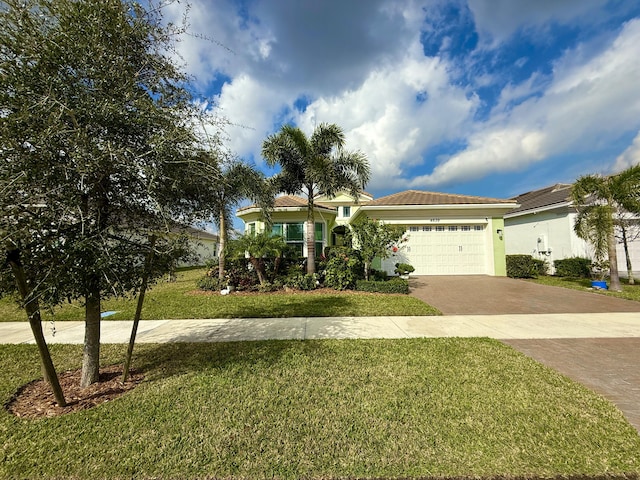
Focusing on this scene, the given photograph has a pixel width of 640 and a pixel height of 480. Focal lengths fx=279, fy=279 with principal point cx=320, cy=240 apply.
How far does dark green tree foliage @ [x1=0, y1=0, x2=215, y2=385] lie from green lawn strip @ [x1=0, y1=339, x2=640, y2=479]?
138 cm

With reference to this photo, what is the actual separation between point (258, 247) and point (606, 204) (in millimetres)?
13643

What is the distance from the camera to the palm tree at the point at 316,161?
1070 centimetres

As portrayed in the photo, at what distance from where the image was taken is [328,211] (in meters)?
17.0

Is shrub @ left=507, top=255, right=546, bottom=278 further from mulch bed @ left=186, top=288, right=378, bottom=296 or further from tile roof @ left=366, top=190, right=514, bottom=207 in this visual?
mulch bed @ left=186, top=288, right=378, bottom=296

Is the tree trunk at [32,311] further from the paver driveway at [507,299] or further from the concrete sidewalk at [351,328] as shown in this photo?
the paver driveway at [507,299]

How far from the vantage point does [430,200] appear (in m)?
15.9

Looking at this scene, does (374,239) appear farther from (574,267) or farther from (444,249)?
(574,267)

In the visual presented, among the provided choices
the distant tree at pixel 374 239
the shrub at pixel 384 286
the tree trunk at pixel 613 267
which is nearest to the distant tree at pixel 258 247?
the distant tree at pixel 374 239

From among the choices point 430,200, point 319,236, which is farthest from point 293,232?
point 430,200

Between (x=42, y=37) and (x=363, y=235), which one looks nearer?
(x=42, y=37)

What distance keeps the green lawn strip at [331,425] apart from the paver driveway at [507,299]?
416cm

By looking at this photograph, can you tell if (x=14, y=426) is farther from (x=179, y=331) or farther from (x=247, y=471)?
(x=179, y=331)

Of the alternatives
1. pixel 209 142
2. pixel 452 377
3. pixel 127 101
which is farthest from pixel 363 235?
pixel 127 101

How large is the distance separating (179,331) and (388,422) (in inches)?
198
